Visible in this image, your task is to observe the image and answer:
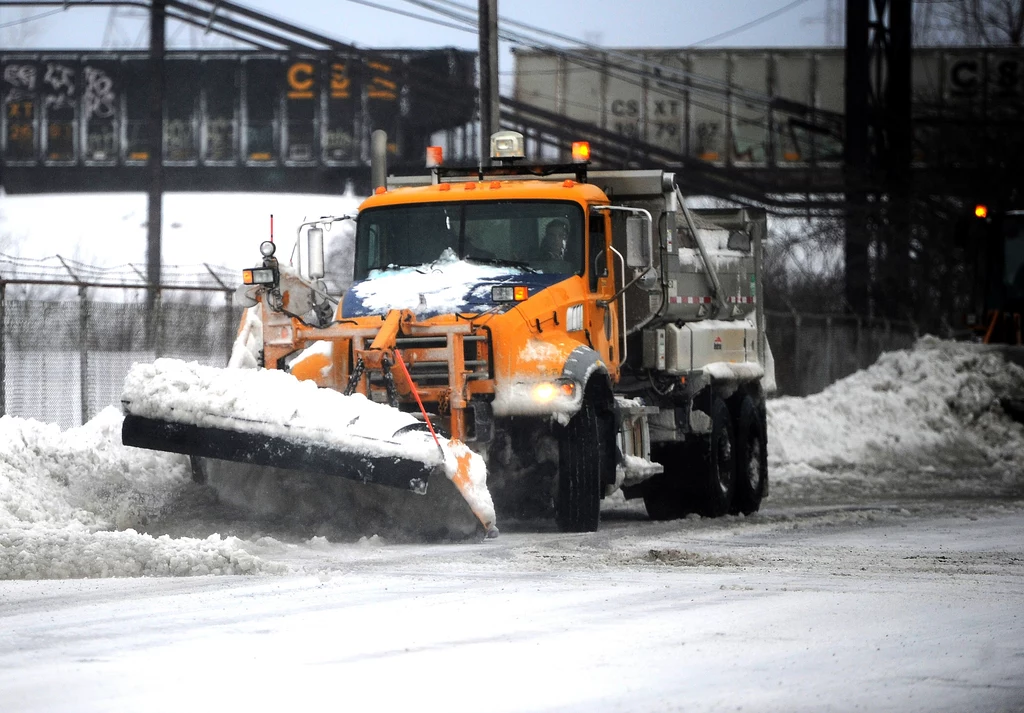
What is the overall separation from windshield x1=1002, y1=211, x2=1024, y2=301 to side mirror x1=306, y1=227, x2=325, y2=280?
53.5 feet

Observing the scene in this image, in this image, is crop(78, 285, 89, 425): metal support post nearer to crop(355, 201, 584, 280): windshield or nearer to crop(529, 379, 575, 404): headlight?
crop(355, 201, 584, 280): windshield

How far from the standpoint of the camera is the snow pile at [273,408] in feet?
35.4

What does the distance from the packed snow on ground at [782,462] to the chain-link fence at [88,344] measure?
8.96ft

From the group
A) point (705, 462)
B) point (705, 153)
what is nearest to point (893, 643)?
point (705, 462)

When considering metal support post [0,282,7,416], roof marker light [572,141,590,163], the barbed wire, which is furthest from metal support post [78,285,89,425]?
roof marker light [572,141,590,163]

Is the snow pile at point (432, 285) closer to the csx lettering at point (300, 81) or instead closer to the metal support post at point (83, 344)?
the metal support post at point (83, 344)

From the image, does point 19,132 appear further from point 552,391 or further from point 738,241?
point 552,391

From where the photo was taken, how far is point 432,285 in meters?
12.6

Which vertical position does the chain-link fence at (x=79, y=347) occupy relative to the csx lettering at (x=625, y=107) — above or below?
below

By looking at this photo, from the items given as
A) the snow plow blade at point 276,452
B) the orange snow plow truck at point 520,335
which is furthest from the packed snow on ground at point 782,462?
the orange snow plow truck at point 520,335

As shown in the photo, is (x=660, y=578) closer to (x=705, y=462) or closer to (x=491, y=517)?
(x=491, y=517)

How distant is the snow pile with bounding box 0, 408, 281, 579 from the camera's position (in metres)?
9.62

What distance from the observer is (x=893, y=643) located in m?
7.22

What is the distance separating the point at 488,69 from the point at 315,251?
9190mm
